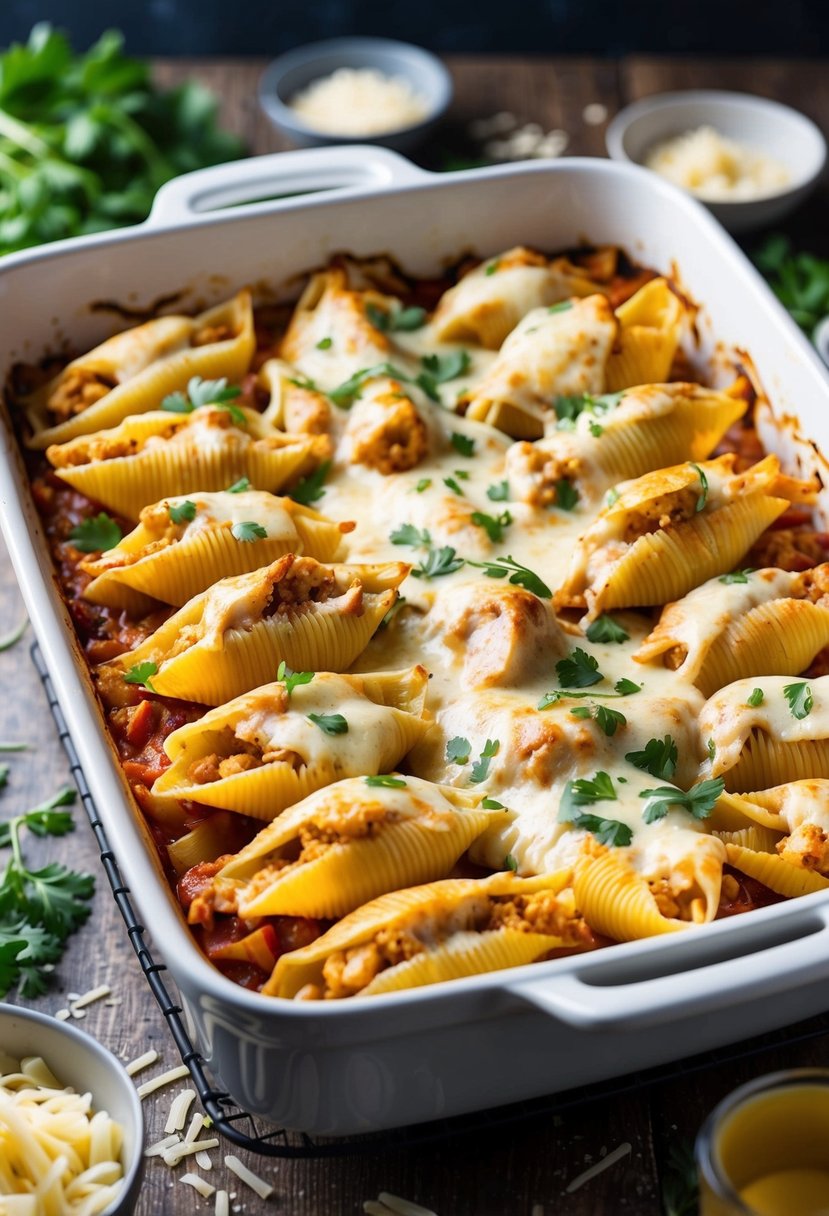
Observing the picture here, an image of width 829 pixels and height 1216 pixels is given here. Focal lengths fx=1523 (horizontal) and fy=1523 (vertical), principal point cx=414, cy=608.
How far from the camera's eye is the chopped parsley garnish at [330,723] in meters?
2.88

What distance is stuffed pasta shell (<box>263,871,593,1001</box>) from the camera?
→ 99.3 inches

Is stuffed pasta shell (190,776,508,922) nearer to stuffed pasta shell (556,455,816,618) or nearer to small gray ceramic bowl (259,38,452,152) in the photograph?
stuffed pasta shell (556,455,816,618)

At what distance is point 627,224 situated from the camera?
442 centimetres

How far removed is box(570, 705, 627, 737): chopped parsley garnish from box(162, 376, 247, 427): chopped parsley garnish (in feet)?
4.27

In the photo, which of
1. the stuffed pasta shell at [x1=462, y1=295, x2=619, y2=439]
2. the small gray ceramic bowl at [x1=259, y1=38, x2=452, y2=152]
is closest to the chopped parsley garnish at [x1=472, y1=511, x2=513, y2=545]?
the stuffed pasta shell at [x1=462, y1=295, x2=619, y2=439]

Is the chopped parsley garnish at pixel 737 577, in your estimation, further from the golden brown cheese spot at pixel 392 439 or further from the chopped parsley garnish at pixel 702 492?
the golden brown cheese spot at pixel 392 439

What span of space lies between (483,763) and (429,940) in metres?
0.46

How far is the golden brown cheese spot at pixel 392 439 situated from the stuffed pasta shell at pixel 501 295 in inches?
20.2

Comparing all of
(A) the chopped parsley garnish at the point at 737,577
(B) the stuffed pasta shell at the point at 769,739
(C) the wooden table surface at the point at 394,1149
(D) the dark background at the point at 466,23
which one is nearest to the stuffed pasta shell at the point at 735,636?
(A) the chopped parsley garnish at the point at 737,577

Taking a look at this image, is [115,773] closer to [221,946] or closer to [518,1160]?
[221,946]

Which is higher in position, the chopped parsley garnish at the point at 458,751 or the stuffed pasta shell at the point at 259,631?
the stuffed pasta shell at the point at 259,631

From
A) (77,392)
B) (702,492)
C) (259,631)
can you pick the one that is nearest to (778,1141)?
(259,631)

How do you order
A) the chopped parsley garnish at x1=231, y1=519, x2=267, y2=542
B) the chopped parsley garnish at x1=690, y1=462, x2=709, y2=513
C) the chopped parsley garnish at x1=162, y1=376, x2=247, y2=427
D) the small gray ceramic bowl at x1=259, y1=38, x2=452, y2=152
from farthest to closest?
1. the small gray ceramic bowl at x1=259, y1=38, x2=452, y2=152
2. the chopped parsley garnish at x1=162, y1=376, x2=247, y2=427
3. the chopped parsley garnish at x1=690, y1=462, x2=709, y2=513
4. the chopped parsley garnish at x1=231, y1=519, x2=267, y2=542

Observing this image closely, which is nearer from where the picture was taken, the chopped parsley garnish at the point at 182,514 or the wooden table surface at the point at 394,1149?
the wooden table surface at the point at 394,1149
